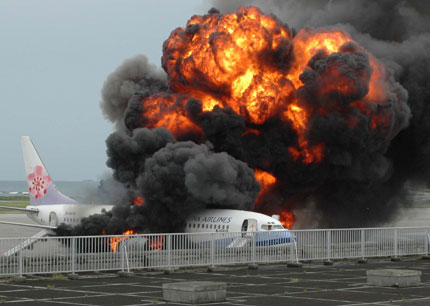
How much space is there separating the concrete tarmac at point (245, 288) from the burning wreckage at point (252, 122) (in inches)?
614

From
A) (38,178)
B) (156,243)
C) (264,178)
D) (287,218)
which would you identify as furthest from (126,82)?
→ (156,243)

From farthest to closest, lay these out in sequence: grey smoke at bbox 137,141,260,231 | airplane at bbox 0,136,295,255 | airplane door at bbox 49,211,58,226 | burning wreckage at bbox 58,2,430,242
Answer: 1. airplane door at bbox 49,211,58,226
2. burning wreckage at bbox 58,2,430,242
3. grey smoke at bbox 137,141,260,231
4. airplane at bbox 0,136,295,255

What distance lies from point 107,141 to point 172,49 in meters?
8.75

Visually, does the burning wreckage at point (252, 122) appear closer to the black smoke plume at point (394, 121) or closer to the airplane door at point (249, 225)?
the black smoke plume at point (394, 121)

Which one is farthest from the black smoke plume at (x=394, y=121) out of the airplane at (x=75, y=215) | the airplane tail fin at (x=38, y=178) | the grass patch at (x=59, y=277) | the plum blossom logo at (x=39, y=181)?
the grass patch at (x=59, y=277)

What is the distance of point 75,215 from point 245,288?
103ft

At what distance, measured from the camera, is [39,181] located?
61.1m

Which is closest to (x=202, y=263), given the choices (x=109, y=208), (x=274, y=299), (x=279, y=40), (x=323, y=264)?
(x=323, y=264)

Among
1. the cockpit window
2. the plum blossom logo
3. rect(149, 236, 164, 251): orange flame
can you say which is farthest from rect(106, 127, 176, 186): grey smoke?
rect(149, 236, 164, 251): orange flame

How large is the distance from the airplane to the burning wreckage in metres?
1.68

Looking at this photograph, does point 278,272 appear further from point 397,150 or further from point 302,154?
point 397,150

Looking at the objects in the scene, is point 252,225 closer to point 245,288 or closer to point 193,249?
point 193,249

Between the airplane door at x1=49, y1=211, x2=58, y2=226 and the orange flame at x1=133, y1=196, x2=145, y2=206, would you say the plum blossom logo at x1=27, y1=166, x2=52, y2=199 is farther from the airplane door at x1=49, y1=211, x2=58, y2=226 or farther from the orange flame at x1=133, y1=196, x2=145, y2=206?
the orange flame at x1=133, y1=196, x2=145, y2=206

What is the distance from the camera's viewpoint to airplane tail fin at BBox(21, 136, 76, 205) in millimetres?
60469
